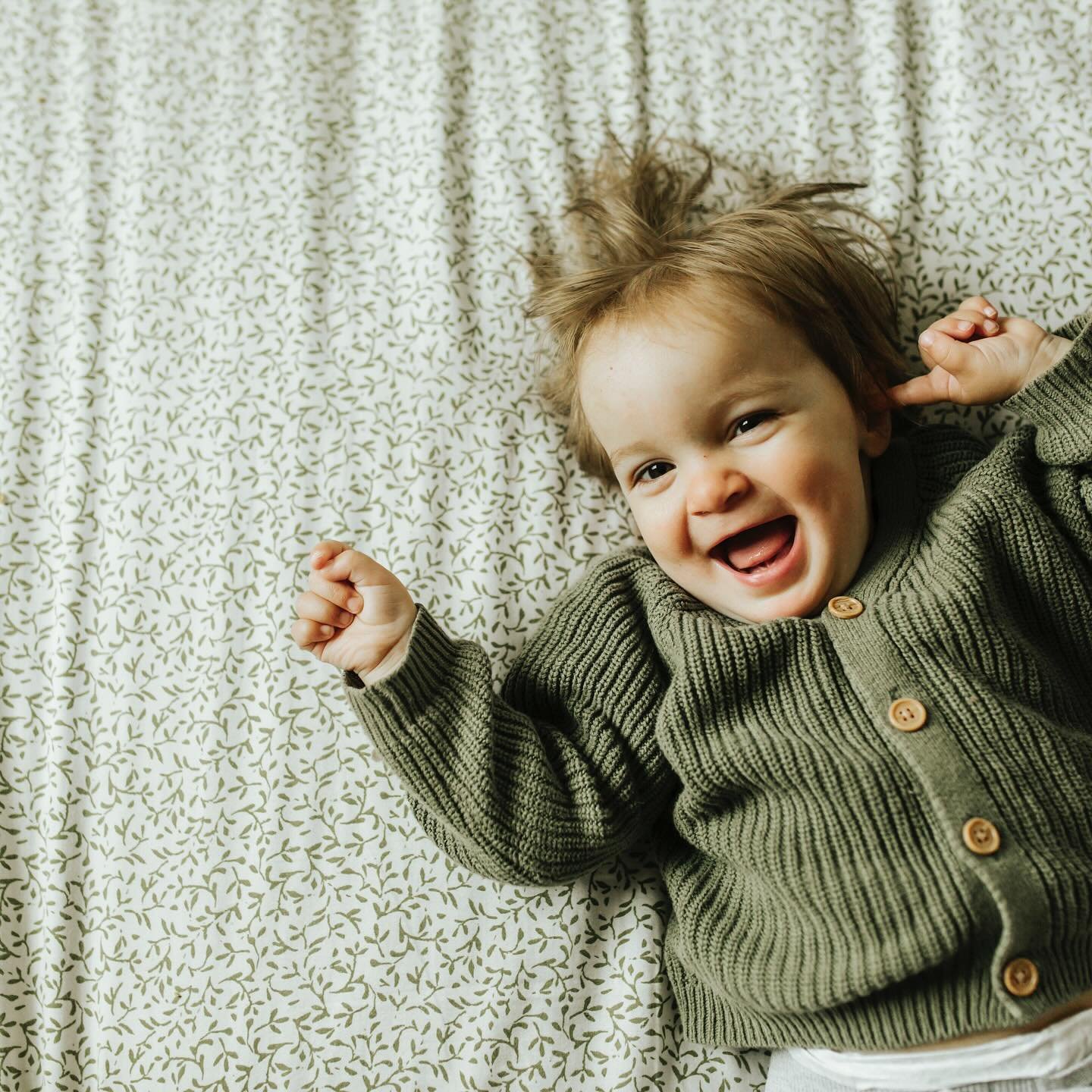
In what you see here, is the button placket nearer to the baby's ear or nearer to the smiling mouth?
the smiling mouth

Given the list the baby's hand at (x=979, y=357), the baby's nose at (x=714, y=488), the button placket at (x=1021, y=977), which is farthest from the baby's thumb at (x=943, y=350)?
the button placket at (x=1021, y=977)

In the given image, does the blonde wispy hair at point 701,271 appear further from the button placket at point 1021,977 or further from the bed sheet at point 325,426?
the button placket at point 1021,977

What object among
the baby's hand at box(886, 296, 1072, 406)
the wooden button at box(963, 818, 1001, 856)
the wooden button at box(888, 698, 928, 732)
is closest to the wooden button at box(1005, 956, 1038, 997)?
the wooden button at box(963, 818, 1001, 856)

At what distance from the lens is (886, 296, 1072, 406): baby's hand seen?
1.24 meters

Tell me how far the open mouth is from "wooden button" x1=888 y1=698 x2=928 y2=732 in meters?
0.19

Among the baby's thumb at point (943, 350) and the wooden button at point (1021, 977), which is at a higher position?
the baby's thumb at point (943, 350)

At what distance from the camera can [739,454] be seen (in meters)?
1.14

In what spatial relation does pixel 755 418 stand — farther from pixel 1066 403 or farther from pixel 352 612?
pixel 352 612

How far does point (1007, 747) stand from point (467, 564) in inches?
26.7

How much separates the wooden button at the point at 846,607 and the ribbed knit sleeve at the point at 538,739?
8.5 inches

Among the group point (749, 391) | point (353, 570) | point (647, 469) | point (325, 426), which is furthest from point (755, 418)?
point (325, 426)

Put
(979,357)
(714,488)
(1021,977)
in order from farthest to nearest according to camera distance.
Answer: (979,357)
(714,488)
(1021,977)

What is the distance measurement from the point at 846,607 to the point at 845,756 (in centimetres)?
17

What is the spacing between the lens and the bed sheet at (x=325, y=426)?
1.22m
